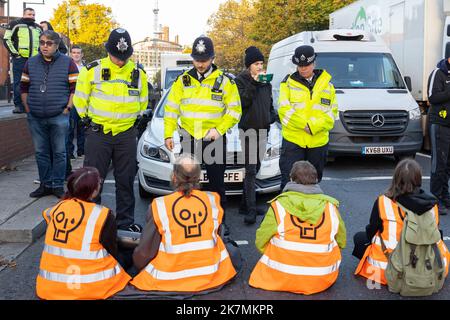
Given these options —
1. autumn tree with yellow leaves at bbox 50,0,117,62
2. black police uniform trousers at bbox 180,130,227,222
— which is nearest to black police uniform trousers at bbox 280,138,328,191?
black police uniform trousers at bbox 180,130,227,222

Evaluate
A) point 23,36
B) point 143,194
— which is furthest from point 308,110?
point 23,36

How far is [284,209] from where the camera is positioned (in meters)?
4.05

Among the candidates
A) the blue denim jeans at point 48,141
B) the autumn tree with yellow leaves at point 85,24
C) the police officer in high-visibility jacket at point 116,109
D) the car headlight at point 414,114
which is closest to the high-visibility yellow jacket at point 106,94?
the police officer in high-visibility jacket at point 116,109

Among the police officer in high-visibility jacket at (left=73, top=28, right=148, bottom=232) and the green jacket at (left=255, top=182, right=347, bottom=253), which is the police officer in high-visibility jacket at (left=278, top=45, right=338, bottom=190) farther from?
the green jacket at (left=255, top=182, right=347, bottom=253)

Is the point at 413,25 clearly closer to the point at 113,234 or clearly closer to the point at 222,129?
the point at 222,129

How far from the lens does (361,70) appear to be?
1027 centimetres

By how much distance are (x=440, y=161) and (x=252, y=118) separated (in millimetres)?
2351

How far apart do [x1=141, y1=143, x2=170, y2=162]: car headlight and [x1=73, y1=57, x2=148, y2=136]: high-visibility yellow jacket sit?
1.32 m

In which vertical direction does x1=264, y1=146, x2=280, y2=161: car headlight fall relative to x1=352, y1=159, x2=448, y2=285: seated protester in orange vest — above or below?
above

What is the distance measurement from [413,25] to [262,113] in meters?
6.44

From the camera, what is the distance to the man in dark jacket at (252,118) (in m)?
5.74

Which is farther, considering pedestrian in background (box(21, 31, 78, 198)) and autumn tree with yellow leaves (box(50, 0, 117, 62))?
autumn tree with yellow leaves (box(50, 0, 117, 62))

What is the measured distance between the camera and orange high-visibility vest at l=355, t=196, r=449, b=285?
162 inches
